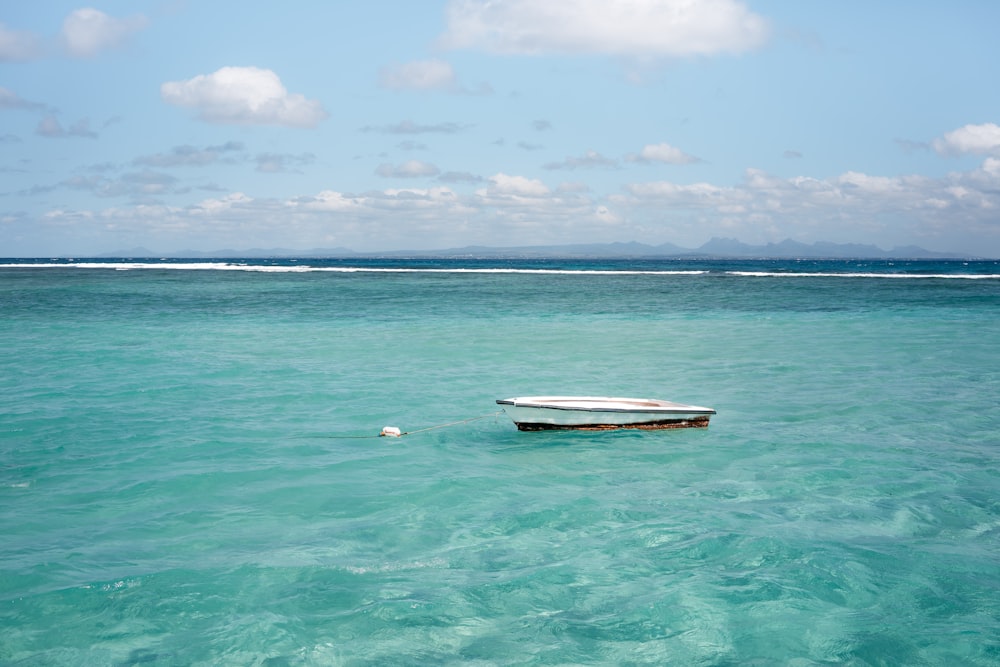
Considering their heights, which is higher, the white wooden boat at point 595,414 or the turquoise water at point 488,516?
the white wooden boat at point 595,414

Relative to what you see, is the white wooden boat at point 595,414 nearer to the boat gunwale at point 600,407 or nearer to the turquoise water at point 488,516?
the boat gunwale at point 600,407

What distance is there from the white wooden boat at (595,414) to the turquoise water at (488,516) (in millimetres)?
259

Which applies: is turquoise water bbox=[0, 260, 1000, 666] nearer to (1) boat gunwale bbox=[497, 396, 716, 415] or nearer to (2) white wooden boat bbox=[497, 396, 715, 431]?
(2) white wooden boat bbox=[497, 396, 715, 431]

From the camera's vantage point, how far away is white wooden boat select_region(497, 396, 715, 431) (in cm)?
1464

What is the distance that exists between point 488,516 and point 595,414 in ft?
15.2

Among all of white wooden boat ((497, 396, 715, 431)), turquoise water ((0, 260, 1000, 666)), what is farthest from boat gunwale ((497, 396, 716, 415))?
turquoise water ((0, 260, 1000, 666))

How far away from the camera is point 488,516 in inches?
420

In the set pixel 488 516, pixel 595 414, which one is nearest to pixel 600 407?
pixel 595 414

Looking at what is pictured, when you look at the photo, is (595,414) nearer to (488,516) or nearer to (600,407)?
(600,407)

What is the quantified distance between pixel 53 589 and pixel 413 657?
13.9 ft

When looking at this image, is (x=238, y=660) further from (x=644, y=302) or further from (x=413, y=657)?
(x=644, y=302)

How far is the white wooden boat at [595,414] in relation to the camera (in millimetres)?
14641

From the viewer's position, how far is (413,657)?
7.12m

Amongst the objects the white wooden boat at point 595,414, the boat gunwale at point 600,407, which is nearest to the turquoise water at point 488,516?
the white wooden boat at point 595,414
